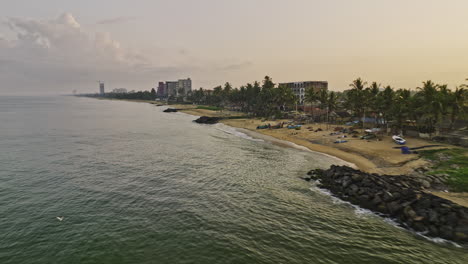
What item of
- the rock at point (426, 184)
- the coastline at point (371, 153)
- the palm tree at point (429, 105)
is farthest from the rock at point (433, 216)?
the palm tree at point (429, 105)

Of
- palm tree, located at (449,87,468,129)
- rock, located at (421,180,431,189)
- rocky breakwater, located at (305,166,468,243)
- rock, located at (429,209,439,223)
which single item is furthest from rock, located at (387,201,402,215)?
palm tree, located at (449,87,468,129)

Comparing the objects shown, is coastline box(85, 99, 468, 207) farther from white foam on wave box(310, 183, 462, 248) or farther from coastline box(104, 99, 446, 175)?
white foam on wave box(310, 183, 462, 248)

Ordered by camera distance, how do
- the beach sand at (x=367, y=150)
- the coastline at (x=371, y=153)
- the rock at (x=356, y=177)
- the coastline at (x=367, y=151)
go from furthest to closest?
the beach sand at (x=367, y=150), the coastline at (x=367, y=151), the coastline at (x=371, y=153), the rock at (x=356, y=177)

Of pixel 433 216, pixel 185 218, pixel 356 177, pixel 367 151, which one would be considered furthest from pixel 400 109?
pixel 185 218

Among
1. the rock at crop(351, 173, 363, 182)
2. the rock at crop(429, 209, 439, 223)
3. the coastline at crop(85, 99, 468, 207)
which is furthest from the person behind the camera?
the coastline at crop(85, 99, 468, 207)

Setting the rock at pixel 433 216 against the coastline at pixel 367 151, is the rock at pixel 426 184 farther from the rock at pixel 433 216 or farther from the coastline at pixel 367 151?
the rock at pixel 433 216
